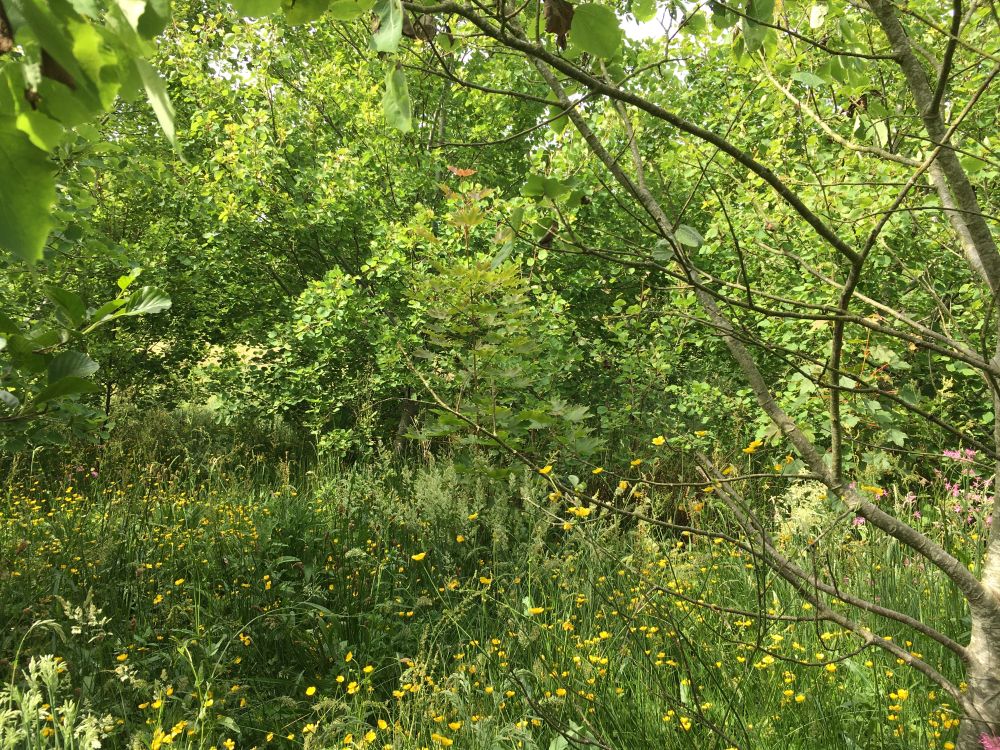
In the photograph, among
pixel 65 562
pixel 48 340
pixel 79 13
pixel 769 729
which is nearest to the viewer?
pixel 79 13

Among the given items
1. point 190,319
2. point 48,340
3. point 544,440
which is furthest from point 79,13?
point 190,319

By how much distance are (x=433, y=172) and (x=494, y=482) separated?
11.4ft

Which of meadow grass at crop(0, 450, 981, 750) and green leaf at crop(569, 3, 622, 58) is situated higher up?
green leaf at crop(569, 3, 622, 58)

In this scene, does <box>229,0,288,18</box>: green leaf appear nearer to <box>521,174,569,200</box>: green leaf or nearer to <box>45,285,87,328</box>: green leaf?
<box>521,174,569,200</box>: green leaf

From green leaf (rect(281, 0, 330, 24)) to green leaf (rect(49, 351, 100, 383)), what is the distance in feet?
2.09

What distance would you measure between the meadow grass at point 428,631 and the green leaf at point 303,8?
1.29 metres

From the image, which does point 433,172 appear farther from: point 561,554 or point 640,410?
point 561,554

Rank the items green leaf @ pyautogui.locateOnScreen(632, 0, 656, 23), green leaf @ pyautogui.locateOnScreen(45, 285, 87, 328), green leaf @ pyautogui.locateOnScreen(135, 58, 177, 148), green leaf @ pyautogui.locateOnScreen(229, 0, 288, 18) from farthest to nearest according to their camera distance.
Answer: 1. green leaf @ pyautogui.locateOnScreen(632, 0, 656, 23)
2. green leaf @ pyautogui.locateOnScreen(45, 285, 87, 328)
3. green leaf @ pyautogui.locateOnScreen(229, 0, 288, 18)
4. green leaf @ pyautogui.locateOnScreen(135, 58, 177, 148)

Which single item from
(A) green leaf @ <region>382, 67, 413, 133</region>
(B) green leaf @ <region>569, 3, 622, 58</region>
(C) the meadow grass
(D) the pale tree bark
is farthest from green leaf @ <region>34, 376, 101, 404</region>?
(D) the pale tree bark

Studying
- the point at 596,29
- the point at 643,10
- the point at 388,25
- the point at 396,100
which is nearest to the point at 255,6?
the point at 388,25

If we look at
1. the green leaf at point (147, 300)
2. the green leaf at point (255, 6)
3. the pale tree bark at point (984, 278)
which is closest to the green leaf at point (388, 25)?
the green leaf at point (255, 6)

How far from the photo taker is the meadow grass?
7.06 feet

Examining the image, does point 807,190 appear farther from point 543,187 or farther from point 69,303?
point 69,303

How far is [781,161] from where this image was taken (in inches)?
162
